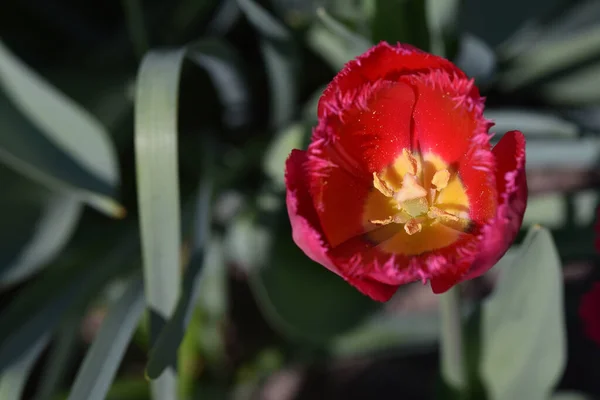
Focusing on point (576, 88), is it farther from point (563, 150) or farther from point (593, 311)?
point (593, 311)

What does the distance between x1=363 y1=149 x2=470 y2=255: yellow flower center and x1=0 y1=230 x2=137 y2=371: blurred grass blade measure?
384mm

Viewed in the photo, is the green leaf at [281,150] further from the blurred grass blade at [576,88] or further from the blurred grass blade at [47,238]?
the blurred grass blade at [576,88]

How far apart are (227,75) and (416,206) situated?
0.38 meters

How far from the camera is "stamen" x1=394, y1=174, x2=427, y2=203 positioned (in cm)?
74

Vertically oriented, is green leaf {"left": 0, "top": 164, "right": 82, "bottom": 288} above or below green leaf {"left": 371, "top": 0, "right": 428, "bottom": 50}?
below

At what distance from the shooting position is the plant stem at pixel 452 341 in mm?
744

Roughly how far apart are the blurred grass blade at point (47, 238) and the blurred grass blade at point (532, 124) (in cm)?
58

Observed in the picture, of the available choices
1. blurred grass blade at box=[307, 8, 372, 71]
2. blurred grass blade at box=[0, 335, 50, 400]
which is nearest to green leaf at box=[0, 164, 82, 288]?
blurred grass blade at box=[0, 335, 50, 400]

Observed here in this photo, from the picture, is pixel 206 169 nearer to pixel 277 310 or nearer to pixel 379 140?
pixel 277 310

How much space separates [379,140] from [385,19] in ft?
0.57

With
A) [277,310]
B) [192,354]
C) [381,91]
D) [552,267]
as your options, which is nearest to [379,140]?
[381,91]

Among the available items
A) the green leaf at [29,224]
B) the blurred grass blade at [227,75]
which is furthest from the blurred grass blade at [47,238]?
the blurred grass blade at [227,75]

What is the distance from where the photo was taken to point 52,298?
36.5 inches

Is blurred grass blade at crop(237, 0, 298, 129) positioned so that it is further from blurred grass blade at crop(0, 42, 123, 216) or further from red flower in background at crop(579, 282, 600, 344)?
red flower in background at crop(579, 282, 600, 344)
